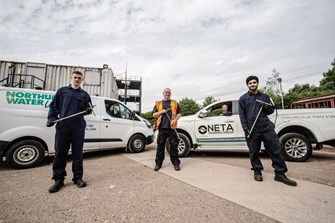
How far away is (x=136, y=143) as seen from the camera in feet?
18.4

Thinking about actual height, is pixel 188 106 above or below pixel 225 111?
above

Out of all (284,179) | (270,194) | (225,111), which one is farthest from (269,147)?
(225,111)

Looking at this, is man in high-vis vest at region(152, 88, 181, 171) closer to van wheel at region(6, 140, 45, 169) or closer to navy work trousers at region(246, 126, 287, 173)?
navy work trousers at region(246, 126, 287, 173)

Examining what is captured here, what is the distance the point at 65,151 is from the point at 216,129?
3726 mm

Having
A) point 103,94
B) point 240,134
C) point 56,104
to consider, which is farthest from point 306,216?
point 103,94

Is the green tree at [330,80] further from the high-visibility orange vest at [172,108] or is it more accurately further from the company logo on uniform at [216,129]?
the high-visibility orange vest at [172,108]

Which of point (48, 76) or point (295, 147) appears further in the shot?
point (48, 76)

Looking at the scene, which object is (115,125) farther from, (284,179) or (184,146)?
(284,179)

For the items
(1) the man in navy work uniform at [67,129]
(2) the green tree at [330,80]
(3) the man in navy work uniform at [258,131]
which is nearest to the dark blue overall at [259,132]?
(3) the man in navy work uniform at [258,131]

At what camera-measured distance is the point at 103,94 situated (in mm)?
8125

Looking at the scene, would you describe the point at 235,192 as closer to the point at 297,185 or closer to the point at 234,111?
the point at 297,185

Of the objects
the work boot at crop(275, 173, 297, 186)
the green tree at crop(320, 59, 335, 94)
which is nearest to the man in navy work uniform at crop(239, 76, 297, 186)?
the work boot at crop(275, 173, 297, 186)

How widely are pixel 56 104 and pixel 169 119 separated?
205cm

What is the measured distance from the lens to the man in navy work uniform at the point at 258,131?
8.32ft
